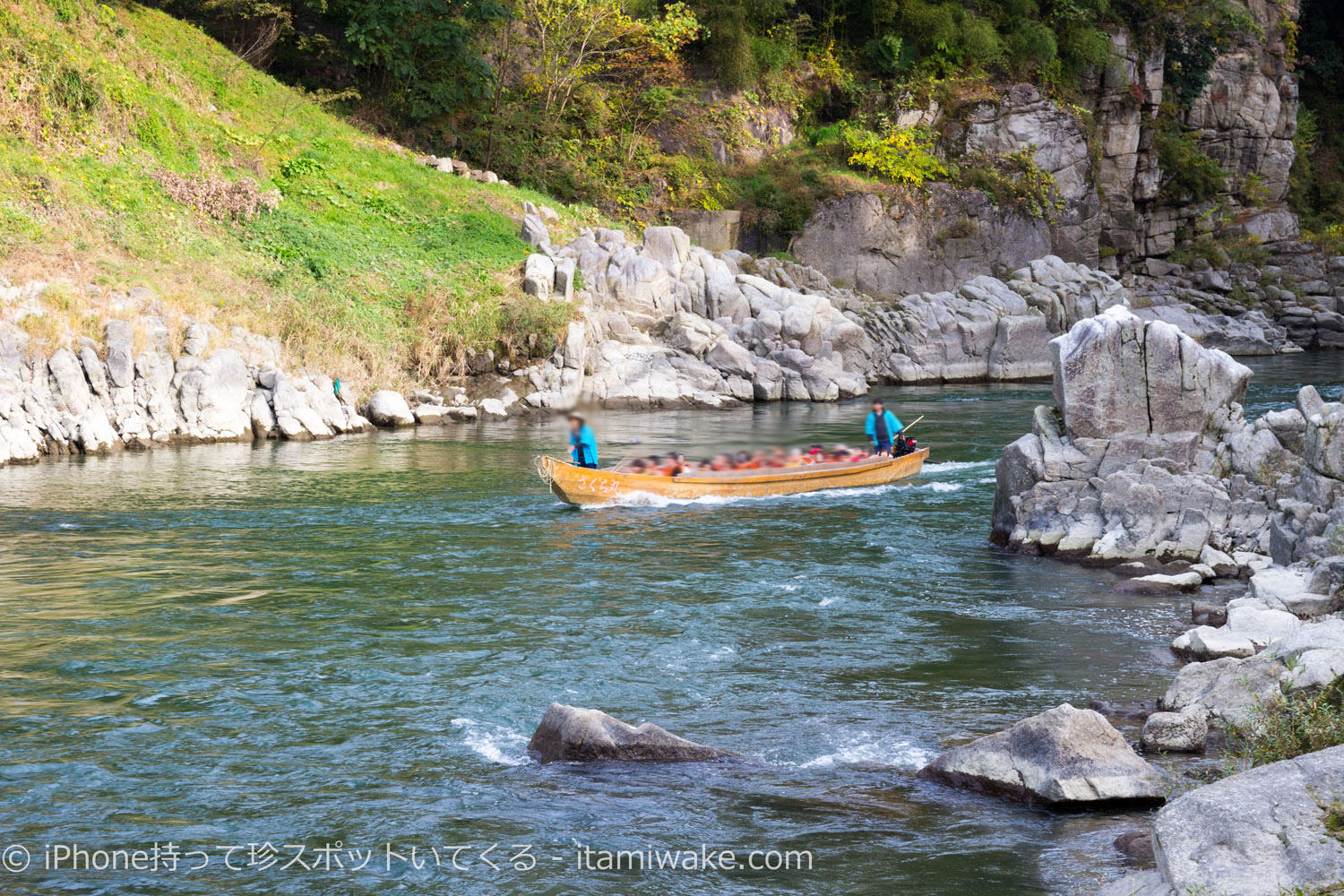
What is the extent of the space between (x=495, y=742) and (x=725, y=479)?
10.9m

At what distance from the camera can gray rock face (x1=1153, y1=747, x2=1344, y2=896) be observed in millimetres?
4250

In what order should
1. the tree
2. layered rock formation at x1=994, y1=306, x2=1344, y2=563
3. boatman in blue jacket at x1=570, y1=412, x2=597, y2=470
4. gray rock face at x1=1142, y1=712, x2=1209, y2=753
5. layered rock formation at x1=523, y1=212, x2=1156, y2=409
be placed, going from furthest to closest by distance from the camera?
the tree
layered rock formation at x1=523, y1=212, x2=1156, y2=409
boatman in blue jacket at x1=570, y1=412, x2=597, y2=470
layered rock formation at x1=994, y1=306, x2=1344, y2=563
gray rock face at x1=1142, y1=712, x2=1209, y2=753

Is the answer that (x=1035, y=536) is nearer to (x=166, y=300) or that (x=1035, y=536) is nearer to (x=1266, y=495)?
(x=1266, y=495)

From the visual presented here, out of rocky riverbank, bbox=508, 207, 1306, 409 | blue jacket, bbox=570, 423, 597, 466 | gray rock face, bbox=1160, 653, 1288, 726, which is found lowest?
gray rock face, bbox=1160, 653, 1288, 726

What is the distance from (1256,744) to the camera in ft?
20.6

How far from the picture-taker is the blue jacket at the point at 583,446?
60.2ft

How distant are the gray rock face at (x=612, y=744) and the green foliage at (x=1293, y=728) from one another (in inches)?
120

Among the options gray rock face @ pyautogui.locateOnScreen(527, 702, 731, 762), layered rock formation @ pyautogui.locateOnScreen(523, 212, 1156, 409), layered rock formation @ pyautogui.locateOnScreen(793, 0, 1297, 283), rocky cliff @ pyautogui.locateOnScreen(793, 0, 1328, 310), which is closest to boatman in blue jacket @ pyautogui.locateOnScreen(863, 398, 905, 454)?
layered rock formation @ pyautogui.locateOnScreen(523, 212, 1156, 409)

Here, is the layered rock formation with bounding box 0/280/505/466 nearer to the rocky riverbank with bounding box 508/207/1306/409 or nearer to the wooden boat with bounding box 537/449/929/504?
the rocky riverbank with bounding box 508/207/1306/409

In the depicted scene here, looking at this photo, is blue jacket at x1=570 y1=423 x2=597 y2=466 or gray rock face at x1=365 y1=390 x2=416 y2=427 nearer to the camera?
blue jacket at x1=570 y1=423 x2=597 y2=466

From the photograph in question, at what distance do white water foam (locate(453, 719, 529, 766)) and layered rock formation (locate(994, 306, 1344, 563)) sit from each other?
826 centimetres

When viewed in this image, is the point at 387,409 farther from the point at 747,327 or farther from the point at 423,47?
the point at 423,47

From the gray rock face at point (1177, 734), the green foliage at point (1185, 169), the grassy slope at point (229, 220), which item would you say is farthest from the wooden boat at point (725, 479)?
the green foliage at point (1185, 169)

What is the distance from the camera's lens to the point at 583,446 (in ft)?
60.4
